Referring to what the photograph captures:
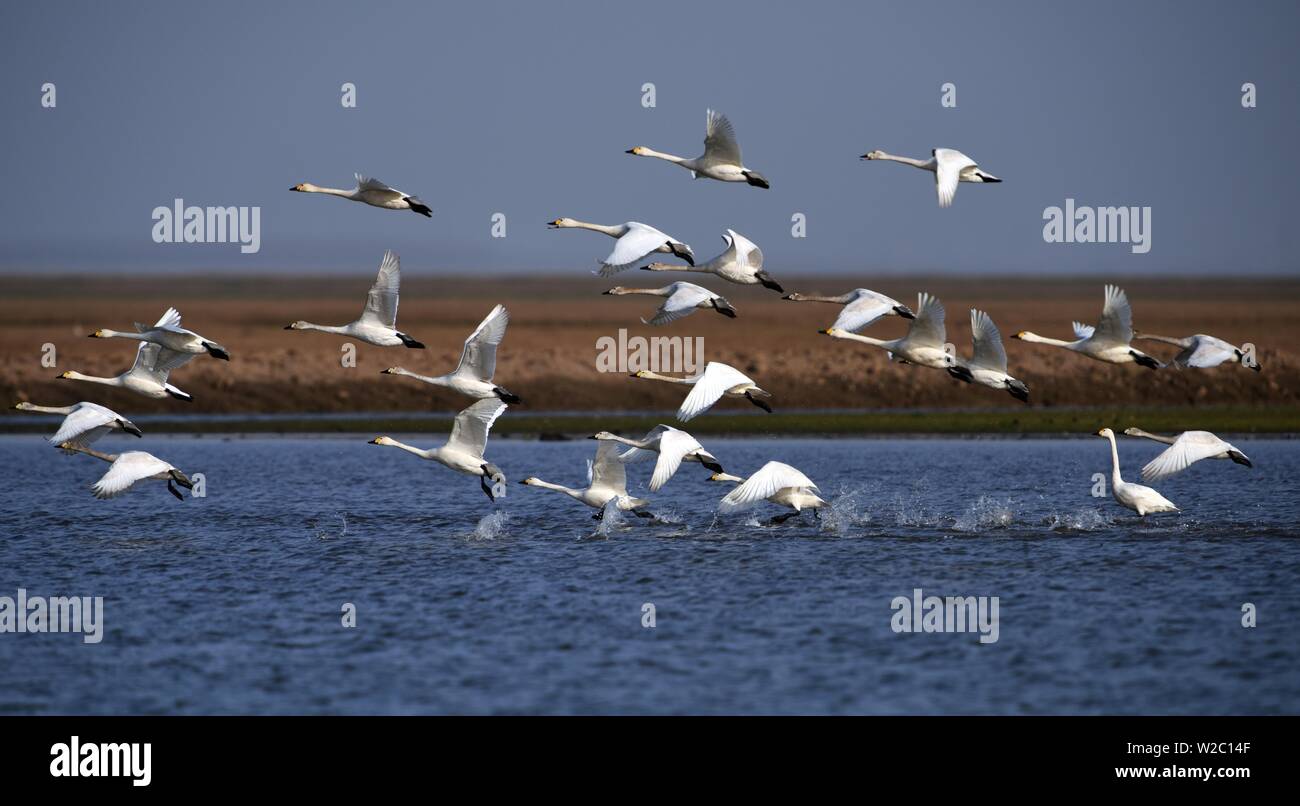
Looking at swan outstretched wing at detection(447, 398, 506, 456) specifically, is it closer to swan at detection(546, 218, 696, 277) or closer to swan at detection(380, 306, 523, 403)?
swan at detection(380, 306, 523, 403)

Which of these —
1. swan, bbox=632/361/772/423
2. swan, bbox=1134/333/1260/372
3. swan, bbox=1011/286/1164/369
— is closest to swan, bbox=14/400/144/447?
swan, bbox=632/361/772/423

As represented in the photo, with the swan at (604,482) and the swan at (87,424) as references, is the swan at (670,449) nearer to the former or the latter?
the swan at (604,482)

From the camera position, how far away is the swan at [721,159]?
74.7 feet

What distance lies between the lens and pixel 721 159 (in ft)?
77.2

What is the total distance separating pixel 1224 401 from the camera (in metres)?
68.8

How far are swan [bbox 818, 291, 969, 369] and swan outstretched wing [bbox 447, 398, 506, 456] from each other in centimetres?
495

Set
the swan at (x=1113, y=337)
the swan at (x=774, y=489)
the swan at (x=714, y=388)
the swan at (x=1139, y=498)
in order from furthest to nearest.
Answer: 1. the swan at (x=1139, y=498)
2. the swan at (x=774, y=489)
3. the swan at (x=1113, y=337)
4. the swan at (x=714, y=388)

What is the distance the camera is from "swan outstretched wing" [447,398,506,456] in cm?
2419

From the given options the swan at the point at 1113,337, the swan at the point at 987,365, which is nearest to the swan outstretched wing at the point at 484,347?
the swan at the point at 987,365

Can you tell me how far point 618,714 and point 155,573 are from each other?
1089 cm

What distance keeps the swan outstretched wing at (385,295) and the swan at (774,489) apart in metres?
5.33

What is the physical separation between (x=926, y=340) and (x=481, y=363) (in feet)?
19.9
